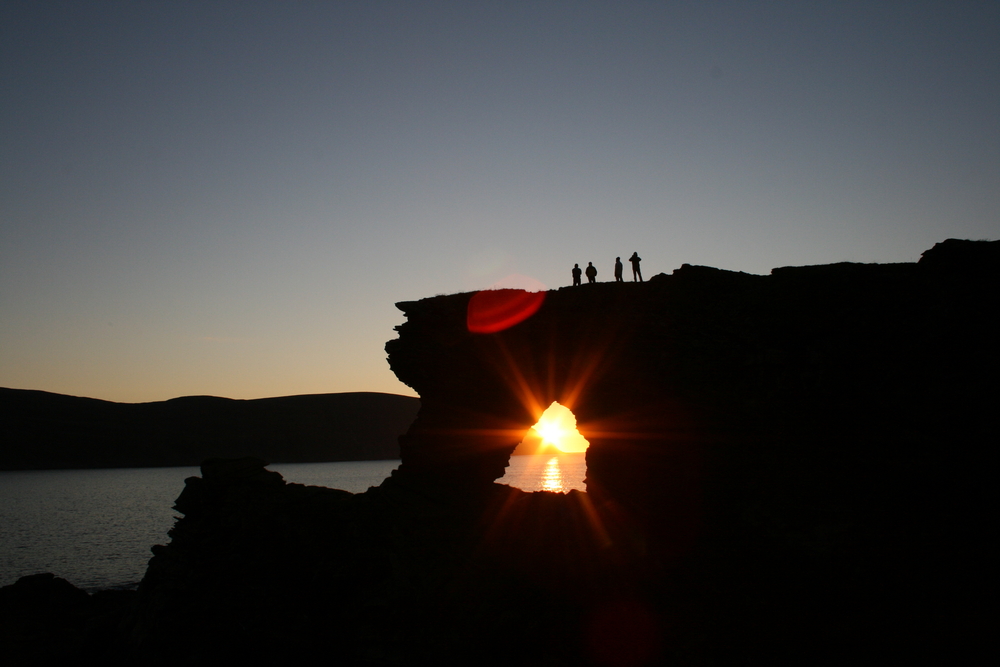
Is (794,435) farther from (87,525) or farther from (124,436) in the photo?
(124,436)

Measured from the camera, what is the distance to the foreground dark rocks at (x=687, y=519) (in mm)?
18812

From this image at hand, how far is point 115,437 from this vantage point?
592ft

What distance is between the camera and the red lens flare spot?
29594 mm

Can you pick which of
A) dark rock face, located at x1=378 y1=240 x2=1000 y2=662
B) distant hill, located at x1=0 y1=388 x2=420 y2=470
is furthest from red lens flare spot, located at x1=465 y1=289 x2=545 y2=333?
distant hill, located at x1=0 y1=388 x2=420 y2=470

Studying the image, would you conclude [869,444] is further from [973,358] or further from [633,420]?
[633,420]

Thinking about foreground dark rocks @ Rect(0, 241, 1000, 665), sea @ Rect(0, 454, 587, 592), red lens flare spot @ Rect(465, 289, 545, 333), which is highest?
red lens flare spot @ Rect(465, 289, 545, 333)

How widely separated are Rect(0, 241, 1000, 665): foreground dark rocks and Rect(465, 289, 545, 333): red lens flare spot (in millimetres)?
669

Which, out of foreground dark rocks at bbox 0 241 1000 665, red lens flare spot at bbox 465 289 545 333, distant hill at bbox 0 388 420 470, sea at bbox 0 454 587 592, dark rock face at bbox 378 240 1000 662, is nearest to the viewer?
dark rock face at bbox 378 240 1000 662

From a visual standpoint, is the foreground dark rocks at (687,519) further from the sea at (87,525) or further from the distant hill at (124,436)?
the distant hill at (124,436)

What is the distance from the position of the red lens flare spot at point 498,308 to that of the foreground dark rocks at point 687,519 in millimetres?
669

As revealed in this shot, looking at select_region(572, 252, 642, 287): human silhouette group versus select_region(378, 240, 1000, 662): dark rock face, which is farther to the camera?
select_region(572, 252, 642, 287): human silhouette group

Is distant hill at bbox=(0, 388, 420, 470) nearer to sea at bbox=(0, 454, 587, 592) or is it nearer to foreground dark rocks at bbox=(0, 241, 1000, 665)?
sea at bbox=(0, 454, 587, 592)

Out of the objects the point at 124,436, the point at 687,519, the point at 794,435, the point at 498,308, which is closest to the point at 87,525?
the point at 498,308

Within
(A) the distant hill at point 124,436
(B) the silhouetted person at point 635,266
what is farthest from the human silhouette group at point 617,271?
(A) the distant hill at point 124,436
